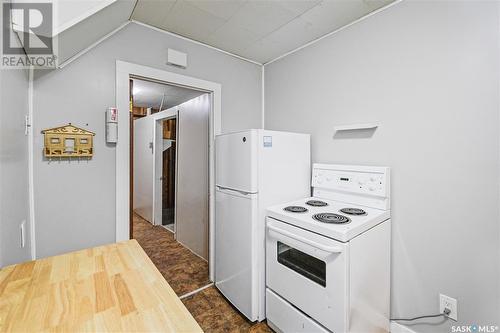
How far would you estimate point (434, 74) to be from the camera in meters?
1.47

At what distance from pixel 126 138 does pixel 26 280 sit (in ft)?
3.75

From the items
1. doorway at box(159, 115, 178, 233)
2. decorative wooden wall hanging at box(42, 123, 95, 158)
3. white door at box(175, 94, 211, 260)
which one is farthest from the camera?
doorway at box(159, 115, 178, 233)

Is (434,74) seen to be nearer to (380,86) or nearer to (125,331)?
(380,86)

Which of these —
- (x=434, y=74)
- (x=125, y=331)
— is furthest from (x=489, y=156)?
(x=125, y=331)

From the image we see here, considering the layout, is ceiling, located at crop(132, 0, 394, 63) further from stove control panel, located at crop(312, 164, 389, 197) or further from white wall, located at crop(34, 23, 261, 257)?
stove control panel, located at crop(312, 164, 389, 197)

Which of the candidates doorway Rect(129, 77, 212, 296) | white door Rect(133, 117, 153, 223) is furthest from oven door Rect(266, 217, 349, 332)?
white door Rect(133, 117, 153, 223)

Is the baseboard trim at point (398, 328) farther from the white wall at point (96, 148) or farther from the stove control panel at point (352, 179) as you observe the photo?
the white wall at point (96, 148)

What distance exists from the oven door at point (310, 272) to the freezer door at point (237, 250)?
0.49 feet

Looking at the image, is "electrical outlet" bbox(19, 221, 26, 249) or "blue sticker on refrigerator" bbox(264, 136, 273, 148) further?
"blue sticker on refrigerator" bbox(264, 136, 273, 148)

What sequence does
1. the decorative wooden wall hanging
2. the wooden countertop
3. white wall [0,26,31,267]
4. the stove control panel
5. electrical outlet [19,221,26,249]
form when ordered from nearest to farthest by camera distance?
the wooden countertop < white wall [0,26,31,267] < electrical outlet [19,221,26,249] < the decorative wooden wall hanging < the stove control panel

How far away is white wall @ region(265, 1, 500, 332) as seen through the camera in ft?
4.24

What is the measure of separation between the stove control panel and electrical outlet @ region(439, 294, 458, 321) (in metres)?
0.73

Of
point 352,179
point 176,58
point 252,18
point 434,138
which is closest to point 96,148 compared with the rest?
point 176,58

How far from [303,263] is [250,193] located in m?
0.64
